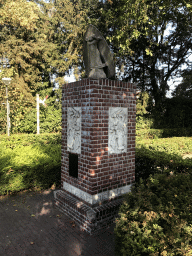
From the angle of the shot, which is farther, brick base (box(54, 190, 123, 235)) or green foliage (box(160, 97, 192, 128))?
green foliage (box(160, 97, 192, 128))

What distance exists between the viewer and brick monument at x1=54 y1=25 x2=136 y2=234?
4.05 m

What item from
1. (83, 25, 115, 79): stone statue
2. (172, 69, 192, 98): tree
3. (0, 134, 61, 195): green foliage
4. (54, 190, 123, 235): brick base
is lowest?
(54, 190, 123, 235): brick base

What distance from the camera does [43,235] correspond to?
155 inches

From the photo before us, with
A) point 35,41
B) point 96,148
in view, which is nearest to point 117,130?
point 96,148

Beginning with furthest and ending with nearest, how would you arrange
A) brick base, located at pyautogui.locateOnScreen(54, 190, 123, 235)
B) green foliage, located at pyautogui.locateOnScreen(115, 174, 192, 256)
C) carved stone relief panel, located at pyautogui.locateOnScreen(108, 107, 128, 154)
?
carved stone relief panel, located at pyautogui.locateOnScreen(108, 107, 128, 154) → brick base, located at pyautogui.locateOnScreen(54, 190, 123, 235) → green foliage, located at pyautogui.locateOnScreen(115, 174, 192, 256)

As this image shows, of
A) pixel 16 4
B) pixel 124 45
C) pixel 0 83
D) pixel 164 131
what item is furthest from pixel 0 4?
pixel 164 131

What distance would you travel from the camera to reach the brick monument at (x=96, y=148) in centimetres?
405

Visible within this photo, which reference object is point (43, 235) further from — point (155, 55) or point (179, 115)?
point (155, 55)

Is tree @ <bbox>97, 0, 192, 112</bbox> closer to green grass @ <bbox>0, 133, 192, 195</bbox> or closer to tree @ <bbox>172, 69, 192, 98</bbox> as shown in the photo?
tree @ <bbox>172, 69, 192, 98</bbox>

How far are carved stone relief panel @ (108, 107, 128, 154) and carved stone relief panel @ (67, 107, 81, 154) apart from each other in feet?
2.23

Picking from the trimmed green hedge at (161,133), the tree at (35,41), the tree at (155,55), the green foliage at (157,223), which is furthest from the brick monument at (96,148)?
the tree at (155,55)

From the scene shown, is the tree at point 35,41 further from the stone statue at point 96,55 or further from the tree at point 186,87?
the stone statue at point 96,55

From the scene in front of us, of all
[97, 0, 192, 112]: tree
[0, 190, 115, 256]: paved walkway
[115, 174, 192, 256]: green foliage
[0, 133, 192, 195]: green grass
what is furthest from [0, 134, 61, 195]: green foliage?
[97, 0, 192, 112]: tree

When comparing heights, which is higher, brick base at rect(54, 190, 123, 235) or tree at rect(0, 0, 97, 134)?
tree at rect(0, 0, 97, 134)
